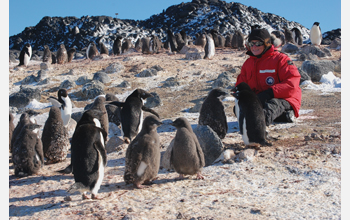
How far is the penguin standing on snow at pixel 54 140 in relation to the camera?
14.3 ft

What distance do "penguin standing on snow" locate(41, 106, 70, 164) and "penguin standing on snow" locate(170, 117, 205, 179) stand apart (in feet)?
6.08

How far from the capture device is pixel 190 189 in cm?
302

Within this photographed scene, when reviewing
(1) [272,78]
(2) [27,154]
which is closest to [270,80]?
(1) [272,78]

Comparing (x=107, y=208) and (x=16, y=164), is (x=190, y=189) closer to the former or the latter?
(x=107, y=208)

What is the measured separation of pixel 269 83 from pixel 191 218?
11.2 ft

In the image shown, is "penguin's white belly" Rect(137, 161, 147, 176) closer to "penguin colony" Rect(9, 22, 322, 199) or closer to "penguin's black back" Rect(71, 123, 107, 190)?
"penguin colony" Rect(9, 22, 322, 199)

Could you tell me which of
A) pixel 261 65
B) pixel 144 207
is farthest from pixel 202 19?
pixel 144 207

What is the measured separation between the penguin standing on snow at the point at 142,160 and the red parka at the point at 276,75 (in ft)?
8.42

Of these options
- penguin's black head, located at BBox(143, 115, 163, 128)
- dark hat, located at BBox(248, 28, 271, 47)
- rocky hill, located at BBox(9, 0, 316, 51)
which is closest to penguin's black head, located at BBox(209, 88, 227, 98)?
dark hat, located at BBox(248, 28, 271, 47)

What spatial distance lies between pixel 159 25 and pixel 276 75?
4639 cm

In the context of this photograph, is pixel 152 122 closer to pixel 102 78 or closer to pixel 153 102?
pixel 153 102

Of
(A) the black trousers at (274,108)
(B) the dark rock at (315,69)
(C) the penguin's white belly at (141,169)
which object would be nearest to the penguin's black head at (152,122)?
(C) the penguin's white belly at (141,169)

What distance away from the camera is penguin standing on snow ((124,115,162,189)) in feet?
10.2

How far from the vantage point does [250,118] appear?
158 inches
